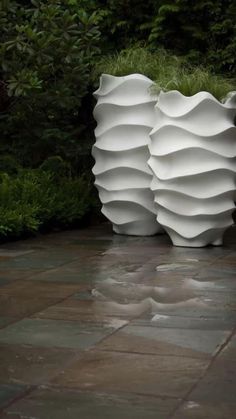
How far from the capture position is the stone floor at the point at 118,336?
3.43 meters

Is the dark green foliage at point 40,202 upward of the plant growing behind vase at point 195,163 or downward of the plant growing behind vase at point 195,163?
downward

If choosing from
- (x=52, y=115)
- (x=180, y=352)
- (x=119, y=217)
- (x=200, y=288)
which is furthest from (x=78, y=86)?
(x=180, y=352)

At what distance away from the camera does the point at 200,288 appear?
20.0 feet

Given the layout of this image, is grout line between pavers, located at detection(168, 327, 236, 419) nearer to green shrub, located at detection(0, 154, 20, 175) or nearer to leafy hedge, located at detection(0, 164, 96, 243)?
leafy hedge, located at detection(0, 164, 96, 243)

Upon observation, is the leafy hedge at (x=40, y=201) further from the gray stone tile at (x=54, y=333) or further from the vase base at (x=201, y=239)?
the gray stone tile at (x=54, y=333)

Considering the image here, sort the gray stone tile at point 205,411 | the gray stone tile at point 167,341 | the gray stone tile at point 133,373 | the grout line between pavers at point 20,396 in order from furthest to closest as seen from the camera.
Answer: the gray stone tile at point 167,341 → the gray stone tile at point 133,373 → the grout line between pavers at point 20,396 → the gray stone tile at point 205,411

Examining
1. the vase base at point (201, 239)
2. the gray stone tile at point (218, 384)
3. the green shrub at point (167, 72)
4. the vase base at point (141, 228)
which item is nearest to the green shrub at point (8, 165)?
the green shrub at point (167, 72)

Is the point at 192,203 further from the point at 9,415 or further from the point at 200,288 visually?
the point at 9,415

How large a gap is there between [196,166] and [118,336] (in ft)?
13.6

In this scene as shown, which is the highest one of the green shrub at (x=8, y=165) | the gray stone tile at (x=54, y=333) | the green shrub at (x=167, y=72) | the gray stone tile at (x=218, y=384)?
the green shrub at (x=167, y=72)

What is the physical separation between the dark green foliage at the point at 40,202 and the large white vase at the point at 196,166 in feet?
6.17

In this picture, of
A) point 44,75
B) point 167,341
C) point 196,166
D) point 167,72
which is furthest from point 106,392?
point 44,75

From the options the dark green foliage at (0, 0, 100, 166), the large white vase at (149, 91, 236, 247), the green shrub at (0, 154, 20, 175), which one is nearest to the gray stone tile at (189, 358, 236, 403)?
Result: the large white vase at (149, 91, 236, 247)

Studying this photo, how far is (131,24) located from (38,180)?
388 cm
